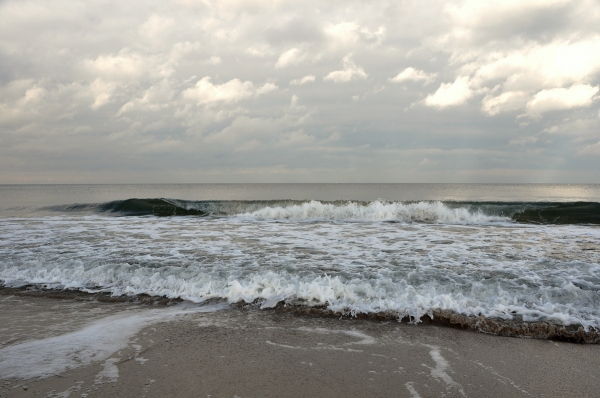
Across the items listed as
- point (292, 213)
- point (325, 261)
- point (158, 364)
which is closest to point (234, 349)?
point (158, 364)

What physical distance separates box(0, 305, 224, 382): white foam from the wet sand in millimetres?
20

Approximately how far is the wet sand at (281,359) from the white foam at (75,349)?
0.8 inches

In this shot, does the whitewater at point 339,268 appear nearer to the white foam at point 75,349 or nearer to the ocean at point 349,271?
the ocean at point 349,271

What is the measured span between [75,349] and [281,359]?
7.56ft

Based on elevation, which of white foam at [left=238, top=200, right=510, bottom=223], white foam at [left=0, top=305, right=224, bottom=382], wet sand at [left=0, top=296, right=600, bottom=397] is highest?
white foam at [left=238, top=200, right=510, bottom=223]

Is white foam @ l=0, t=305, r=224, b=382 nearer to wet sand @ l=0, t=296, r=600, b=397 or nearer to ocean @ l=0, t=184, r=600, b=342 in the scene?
wet sand @ l=0, t=296, r=600, b=397

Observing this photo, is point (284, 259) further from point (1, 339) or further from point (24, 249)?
point (24, 249)

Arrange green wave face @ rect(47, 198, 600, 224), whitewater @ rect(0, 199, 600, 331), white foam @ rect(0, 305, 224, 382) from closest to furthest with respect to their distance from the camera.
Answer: white foam @ rect(0, 305, 224, 382)
whitewater @ rect(0, 199, 600, 331)
green wave face @ rect(47, 198, 600, 224)

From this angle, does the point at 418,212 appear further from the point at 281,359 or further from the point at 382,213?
the point at 281,359

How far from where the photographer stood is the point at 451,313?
199 inches

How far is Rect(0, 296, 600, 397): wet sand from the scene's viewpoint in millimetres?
3256

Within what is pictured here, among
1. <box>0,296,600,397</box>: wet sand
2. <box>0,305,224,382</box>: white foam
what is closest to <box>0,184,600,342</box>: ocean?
<box>0,296,600,397</box>: wet sand

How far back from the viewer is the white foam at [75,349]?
354 centimetres

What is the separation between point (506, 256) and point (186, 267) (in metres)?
7.18
